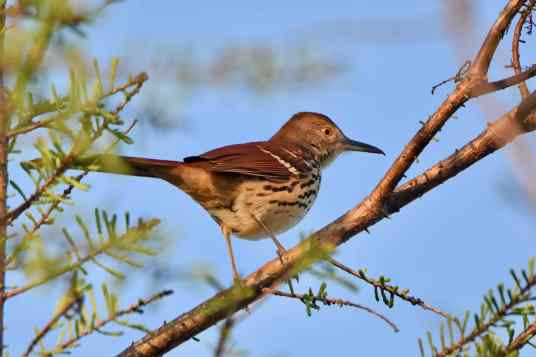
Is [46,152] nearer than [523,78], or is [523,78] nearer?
[46,152]

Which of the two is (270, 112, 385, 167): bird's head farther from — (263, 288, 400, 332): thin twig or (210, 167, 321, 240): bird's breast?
(263, 288, 400, 332): thin twig

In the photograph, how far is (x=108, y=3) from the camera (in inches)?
66.6

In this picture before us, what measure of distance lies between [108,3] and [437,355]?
1280 millimetres

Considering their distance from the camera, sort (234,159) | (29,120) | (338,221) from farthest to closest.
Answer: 1. (234,159)
2. (338,221)
3. (29,120)

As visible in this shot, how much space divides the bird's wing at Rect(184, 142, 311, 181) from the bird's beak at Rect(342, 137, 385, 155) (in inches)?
30.8

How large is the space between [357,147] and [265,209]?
1669mm

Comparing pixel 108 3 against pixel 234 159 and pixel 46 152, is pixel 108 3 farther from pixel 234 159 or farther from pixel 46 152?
pixel 234 159

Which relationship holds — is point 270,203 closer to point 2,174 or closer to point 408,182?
point 408,182

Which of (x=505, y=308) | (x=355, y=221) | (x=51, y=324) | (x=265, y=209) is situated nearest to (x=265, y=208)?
(x=265, y=209)

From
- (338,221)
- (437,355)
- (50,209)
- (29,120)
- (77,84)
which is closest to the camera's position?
(77,84)

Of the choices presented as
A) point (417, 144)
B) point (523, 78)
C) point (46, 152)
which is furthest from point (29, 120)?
point (523, 78)

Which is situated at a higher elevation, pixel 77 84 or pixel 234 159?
pixel 234 159

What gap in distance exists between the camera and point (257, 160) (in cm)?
474

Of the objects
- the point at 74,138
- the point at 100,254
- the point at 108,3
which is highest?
the point at 108,3
